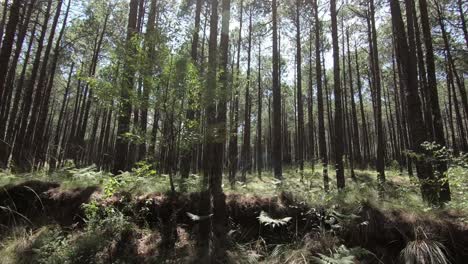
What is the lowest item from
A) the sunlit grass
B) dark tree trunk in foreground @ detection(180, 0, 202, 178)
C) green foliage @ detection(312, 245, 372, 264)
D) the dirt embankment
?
green foliage @ detection(312, 245, 372, 264)

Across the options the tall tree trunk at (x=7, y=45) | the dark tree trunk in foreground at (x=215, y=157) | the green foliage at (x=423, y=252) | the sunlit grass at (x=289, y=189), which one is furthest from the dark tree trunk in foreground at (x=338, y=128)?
the tall tree trunk at (x=7, y=45)

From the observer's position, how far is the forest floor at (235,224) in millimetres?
5555

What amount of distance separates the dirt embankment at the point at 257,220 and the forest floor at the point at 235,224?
20 mm

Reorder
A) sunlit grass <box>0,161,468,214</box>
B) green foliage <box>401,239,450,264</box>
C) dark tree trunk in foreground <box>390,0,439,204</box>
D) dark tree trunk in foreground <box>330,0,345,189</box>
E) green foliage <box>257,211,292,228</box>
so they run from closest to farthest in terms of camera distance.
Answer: green foliage <box>401,239,450,264</box>
green foliage <box>257,211,292,228</box>
sunlit grass <box>0,161,468,214</box>
dark tree trunk in foreground <box>390,0,439,204</box>
dark tree trunk in foreground <box>330,0,345,189</box>

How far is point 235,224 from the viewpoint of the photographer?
22.3ft

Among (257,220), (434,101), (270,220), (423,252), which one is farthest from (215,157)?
(434,101)

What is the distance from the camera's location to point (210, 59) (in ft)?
26.7

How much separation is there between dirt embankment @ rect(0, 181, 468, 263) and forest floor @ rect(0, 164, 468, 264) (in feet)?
0.06

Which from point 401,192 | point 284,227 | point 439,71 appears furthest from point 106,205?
point 439,71

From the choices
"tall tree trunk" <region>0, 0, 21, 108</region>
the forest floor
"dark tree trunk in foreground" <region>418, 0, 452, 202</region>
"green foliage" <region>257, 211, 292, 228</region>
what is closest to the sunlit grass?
the forest floor

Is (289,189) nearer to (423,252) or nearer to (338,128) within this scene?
(423,252)

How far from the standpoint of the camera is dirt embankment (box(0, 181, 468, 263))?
561 centimetres

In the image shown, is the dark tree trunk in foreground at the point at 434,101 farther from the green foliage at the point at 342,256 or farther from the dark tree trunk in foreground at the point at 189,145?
the dark tree trunk in foreground at the point at 189,145

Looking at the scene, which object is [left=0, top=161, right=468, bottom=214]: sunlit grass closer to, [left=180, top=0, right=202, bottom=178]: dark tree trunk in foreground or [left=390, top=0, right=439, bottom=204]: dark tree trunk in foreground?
[left=390, top=0, right=439, bottom=204]: dark tree trunk in foreground
